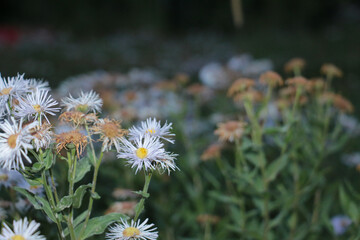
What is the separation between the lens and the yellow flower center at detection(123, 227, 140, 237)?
1.60 ft

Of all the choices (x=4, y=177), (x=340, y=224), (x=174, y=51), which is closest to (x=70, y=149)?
(x=4, y=177)

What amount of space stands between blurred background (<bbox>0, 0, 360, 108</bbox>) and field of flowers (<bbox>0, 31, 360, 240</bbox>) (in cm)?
163

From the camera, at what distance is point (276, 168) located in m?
0.90

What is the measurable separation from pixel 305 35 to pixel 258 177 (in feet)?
19.1

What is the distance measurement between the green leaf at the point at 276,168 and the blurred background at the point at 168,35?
211 centimetres

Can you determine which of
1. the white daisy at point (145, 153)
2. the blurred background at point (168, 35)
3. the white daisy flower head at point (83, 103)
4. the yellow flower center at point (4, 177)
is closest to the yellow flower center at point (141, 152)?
the white daisy at point (145, 153)

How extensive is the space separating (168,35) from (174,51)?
8.04ft

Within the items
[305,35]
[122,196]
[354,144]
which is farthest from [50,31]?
[122,196]

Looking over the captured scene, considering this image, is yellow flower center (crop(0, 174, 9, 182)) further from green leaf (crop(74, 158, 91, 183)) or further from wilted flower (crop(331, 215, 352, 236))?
wilted flower (crop(331, 215, 352, 236))

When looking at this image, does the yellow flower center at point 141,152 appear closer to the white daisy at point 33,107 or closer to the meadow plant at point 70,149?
the meadow plant at point 70,149

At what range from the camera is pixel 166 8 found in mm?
9086

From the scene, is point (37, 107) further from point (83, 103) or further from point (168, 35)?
point (168, 35)

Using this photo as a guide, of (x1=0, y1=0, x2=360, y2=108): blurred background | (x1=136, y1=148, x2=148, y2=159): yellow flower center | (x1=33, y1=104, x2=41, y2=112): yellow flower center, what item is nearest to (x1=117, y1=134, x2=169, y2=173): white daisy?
(x1=136, y1=148, x2=148, y2=159): yellow flower center

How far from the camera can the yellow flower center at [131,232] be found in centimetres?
49
